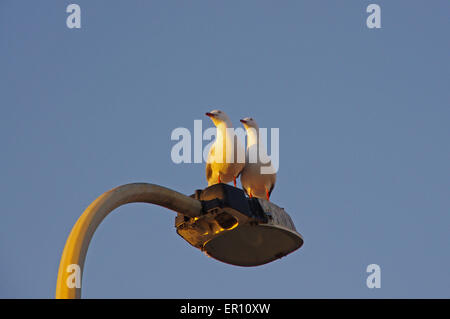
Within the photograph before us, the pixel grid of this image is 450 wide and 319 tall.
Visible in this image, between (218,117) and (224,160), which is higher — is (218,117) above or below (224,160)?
above

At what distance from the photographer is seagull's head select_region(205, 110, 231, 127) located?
11.8 metres

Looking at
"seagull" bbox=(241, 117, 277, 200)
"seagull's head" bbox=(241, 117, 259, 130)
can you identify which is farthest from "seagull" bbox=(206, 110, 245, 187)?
"seagull's head" bbox=(241, 117, 259, 130)

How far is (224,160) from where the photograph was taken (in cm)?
1102

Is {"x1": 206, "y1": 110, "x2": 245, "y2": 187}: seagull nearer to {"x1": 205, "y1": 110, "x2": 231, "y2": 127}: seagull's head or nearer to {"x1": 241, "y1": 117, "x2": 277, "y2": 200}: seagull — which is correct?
{"x1": 205, "y1": 110, "x2": 231, "y2": 127}: seagull's head

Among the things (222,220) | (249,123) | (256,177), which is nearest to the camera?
(222,220)

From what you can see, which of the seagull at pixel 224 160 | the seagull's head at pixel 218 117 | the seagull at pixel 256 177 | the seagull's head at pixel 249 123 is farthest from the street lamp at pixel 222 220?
the seagull's head at pixel 249 123

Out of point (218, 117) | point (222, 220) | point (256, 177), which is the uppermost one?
point (218, 117)

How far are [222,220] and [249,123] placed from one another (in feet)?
13.5

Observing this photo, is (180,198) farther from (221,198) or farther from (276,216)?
(276,216)

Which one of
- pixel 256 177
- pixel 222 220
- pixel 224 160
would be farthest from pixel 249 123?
pixel 222 220

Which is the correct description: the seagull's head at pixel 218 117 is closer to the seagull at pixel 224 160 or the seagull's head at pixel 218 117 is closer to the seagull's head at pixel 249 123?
the seagull at pixel 224 160

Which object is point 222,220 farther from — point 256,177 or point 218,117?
point 218,117

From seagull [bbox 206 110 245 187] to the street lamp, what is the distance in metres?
1.60
